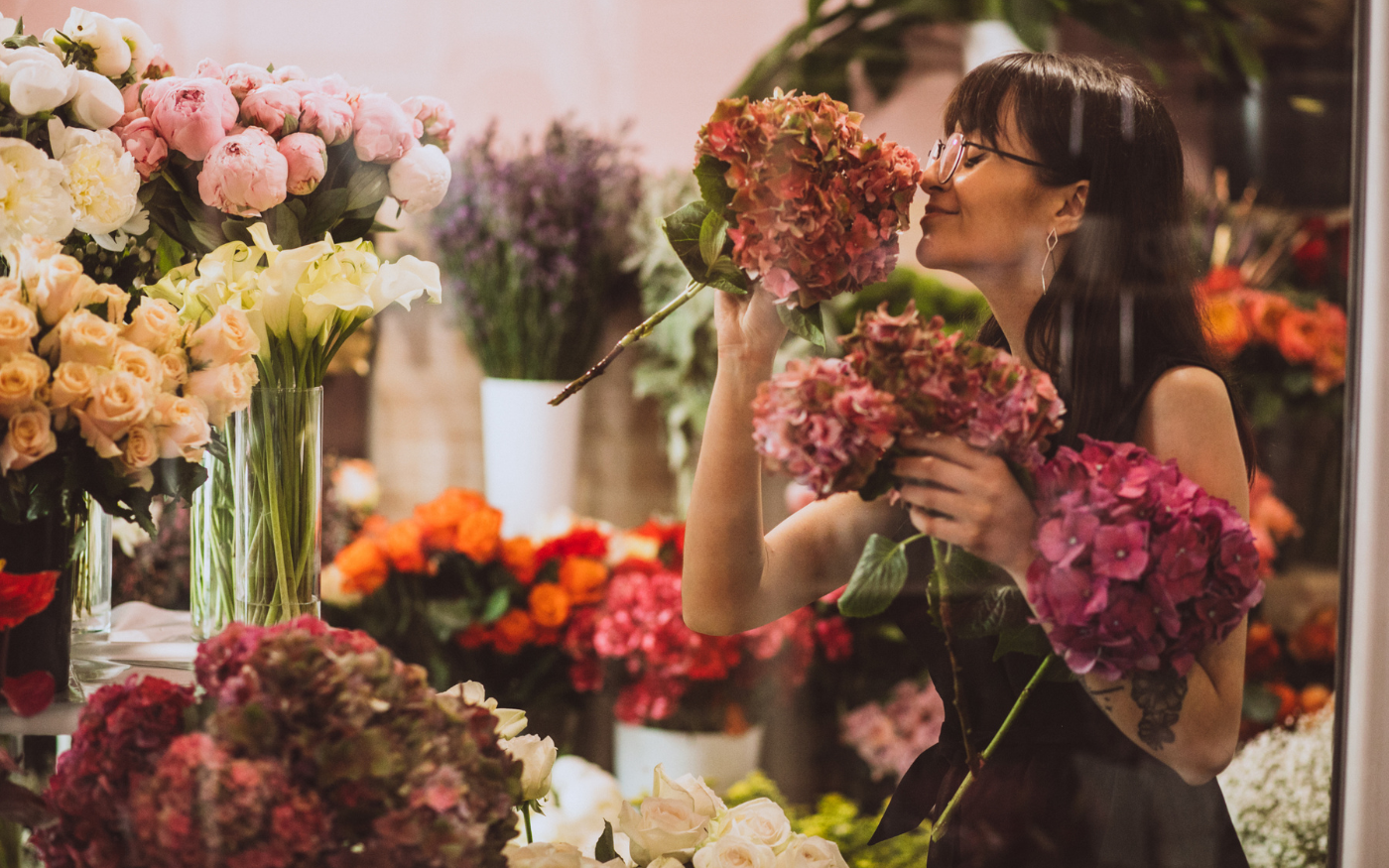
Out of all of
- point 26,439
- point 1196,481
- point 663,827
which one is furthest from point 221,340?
point 1196,481

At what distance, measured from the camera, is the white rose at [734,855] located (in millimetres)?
804

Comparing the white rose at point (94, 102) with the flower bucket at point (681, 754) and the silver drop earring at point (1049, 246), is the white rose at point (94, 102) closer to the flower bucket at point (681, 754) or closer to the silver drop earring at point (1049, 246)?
the silver drop earring at point (1049, 246)

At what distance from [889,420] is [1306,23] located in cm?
112

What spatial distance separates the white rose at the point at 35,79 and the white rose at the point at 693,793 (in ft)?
2.39

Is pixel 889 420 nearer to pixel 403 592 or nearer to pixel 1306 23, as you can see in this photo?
pixel 403 592

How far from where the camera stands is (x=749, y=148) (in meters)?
0.77

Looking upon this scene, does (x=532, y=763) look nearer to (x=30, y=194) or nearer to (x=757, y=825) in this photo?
(x=757, y=825)

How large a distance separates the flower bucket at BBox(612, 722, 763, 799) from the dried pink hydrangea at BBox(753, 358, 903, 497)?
2.37 feet

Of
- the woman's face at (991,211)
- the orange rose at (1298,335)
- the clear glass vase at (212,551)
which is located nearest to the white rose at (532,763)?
the clear glass vase at (212,551)

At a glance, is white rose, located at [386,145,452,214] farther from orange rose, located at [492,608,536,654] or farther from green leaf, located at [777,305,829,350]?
orange rose, located at [492,608,536,654]

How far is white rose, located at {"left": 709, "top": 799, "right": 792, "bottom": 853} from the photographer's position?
840 mm

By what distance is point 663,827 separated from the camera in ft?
2.67

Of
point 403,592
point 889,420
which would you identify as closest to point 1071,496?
point 889,420

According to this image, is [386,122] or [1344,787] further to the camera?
[1344,787]
